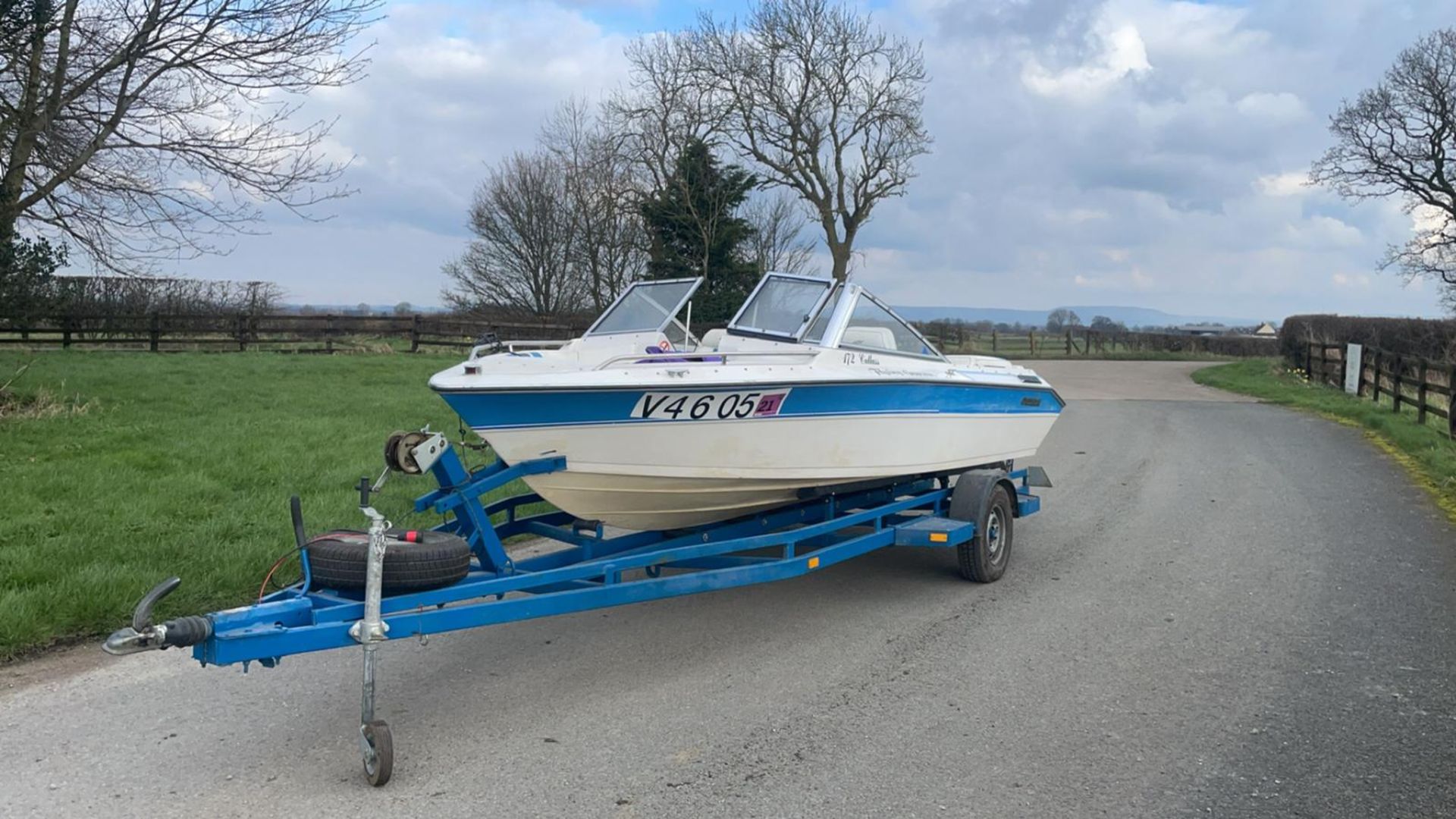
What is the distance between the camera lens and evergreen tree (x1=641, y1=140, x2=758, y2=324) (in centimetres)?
2769

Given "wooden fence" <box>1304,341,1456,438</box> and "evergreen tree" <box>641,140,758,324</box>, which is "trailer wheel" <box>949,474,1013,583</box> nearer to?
"wooden fence" <box>1304,341,1456,438</box>

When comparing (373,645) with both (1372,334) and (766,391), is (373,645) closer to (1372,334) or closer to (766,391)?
(766,391)

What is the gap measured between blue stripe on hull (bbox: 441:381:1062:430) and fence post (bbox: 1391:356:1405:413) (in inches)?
467

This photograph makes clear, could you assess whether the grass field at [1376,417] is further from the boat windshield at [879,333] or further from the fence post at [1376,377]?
the boat windshield at [879,333]

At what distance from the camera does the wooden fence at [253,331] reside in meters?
23.3

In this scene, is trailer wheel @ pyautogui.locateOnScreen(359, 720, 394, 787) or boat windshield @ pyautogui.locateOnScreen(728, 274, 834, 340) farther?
boat windshield @ pyautogui.locateOnScreen(728, 274, 834, 340)

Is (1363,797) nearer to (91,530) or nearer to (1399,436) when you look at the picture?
(91,530)

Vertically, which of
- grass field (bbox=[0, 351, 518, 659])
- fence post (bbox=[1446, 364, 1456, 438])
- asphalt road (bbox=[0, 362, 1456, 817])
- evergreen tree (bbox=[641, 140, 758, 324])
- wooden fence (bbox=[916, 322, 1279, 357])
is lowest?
asphalt road (bbox=[0, 362, 1456, 817])

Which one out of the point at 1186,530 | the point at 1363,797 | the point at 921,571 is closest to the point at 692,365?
the point at 921,571

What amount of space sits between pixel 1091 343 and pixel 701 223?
20827mm

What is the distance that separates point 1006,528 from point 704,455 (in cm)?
248

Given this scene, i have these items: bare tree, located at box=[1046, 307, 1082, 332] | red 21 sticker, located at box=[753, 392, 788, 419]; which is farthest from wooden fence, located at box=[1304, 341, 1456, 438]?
bare tree, located at box=[1046, 307, 1082, 332]

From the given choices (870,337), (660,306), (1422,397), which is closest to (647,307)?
(660,306)

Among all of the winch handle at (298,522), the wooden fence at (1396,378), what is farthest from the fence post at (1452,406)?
the winch handle at (298,522)
